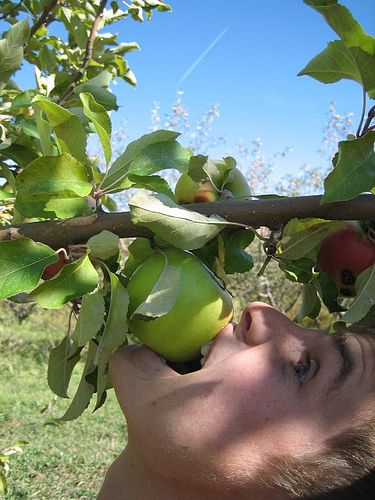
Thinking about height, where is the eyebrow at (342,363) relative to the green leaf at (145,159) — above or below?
below

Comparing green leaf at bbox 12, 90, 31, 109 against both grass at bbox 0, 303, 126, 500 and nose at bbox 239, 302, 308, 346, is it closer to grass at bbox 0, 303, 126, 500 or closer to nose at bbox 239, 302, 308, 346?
nose at bbox 239, 302, 308, 346

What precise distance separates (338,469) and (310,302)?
0.98 ft

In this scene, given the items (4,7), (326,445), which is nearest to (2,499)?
(4,7)

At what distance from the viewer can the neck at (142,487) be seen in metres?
1.02

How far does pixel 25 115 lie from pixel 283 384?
805mm

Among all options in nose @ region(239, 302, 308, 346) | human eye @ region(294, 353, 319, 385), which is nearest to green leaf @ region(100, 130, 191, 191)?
nose @ region(239, 302, 308, 346)

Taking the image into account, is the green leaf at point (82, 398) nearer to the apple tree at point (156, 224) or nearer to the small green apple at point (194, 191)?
the apple tree at point (156, 224)

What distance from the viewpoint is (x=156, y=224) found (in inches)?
33.3

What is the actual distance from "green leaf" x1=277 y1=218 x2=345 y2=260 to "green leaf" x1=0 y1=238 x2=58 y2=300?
1.22ft

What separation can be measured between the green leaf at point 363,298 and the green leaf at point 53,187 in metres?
0.44

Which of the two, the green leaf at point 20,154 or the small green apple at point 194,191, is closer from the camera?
the small green apple at point 194,191

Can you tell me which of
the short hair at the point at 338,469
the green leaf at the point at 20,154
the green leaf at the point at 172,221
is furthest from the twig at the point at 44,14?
the short hair at the point at 338,469

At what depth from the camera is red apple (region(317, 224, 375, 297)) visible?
1022 mm

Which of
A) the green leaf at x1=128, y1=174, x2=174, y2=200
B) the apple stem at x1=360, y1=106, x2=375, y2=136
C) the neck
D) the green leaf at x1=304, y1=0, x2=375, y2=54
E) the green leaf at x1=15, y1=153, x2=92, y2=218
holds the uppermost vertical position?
the green leaf at x1=304, y1=0, x2=375, y2=54
